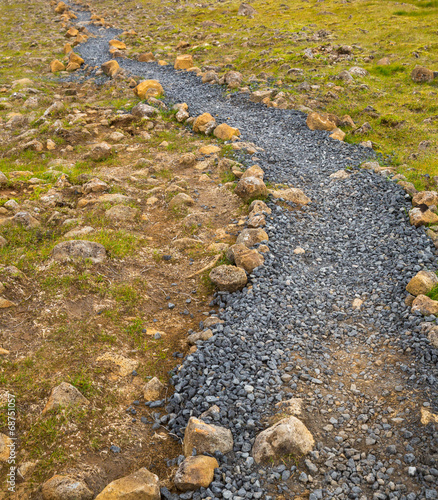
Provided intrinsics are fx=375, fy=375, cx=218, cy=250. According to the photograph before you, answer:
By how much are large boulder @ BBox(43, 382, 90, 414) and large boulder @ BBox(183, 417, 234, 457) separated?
223cm

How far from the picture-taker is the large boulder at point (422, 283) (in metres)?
9.49

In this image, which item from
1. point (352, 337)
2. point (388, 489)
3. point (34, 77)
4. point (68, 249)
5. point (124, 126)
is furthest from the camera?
point (34, 77)

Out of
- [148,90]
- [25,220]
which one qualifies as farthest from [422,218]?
[148,90]

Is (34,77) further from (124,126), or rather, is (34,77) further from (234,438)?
(234,438)

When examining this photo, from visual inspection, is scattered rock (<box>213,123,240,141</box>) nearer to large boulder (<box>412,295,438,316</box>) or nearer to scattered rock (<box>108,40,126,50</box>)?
large boulder (<box>412,295,438,316</box>)

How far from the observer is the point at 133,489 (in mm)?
5871

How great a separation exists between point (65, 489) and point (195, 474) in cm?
205

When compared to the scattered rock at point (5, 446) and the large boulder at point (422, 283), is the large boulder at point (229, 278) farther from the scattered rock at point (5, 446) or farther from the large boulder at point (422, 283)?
the scattered rock at point (5, 446)

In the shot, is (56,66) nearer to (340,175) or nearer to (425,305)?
(340,175)

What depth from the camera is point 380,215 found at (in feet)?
43.7

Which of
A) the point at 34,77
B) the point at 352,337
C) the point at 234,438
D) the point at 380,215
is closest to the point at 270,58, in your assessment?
Answer: the point at 34,77

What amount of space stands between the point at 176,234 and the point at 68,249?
3.73 meters

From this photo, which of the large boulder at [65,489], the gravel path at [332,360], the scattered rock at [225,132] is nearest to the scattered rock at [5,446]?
the large boulder at [65,489]

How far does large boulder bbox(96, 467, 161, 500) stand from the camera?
582cm
